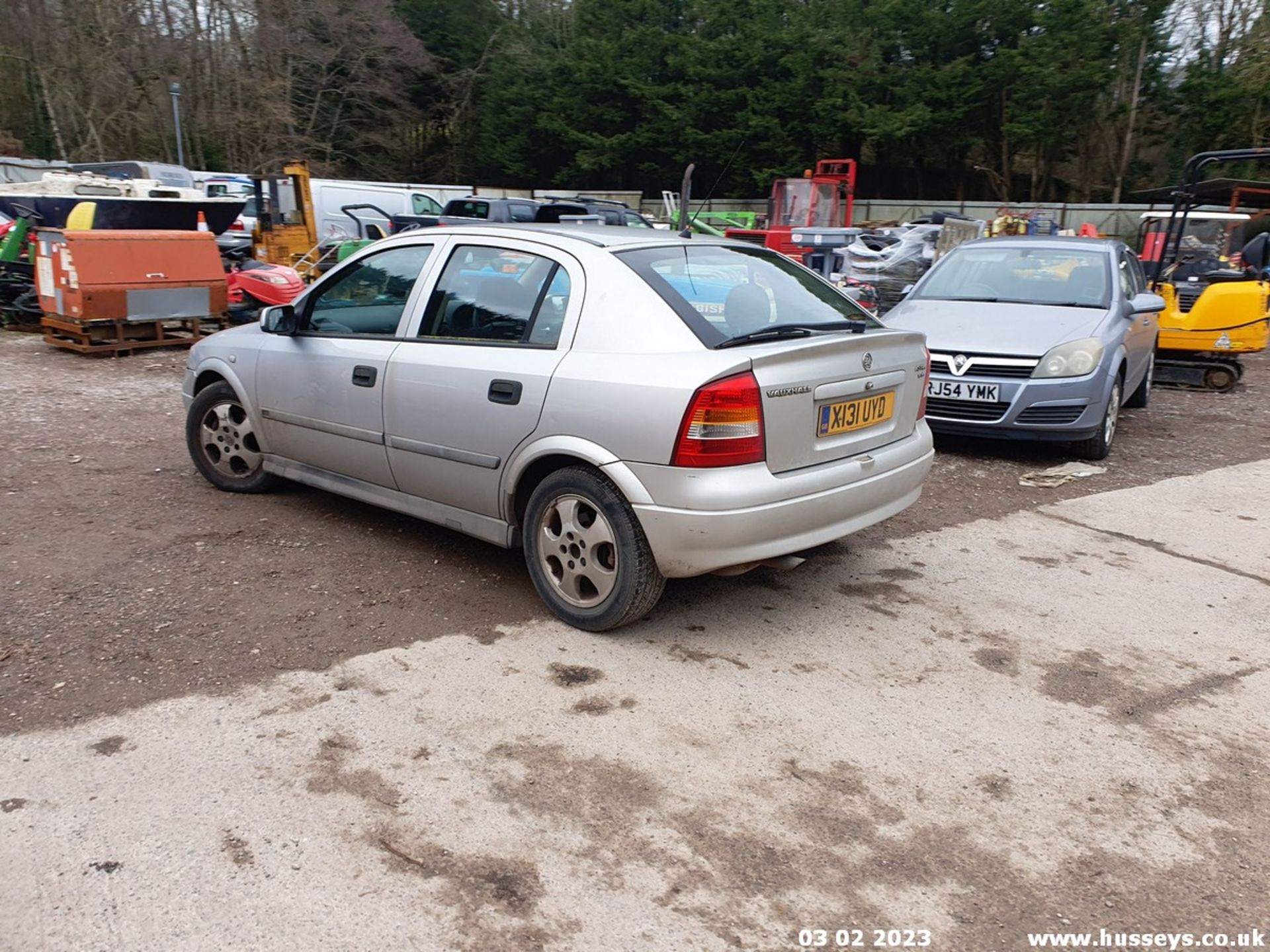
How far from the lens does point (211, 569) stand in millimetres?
4504

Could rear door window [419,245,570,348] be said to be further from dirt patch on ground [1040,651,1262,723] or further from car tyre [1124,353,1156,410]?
car tyre [1124,353,1156,410]

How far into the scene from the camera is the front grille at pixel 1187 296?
1111 centimetres

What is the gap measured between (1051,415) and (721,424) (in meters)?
4.24

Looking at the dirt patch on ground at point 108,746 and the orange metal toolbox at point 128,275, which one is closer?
the dirt patch on ground at point 108,746

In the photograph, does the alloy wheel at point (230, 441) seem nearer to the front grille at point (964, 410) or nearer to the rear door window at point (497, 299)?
the rear door window at point (497, 299)

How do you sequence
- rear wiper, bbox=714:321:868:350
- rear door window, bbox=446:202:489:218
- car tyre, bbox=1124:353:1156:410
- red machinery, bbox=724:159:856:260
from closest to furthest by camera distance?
1. rear wiper, bbox=714:321:868:350
2. car tyre, bbox=1124:353:1156:410
3. rear door window, bbox=446:202:489:218
4. red machinery, bbox=724:159:856:260

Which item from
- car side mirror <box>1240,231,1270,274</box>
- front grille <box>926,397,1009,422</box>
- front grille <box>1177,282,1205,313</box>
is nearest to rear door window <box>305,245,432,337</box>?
front grille <box>926,397,1009,422</box>

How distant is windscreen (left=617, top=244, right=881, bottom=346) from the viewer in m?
3.85

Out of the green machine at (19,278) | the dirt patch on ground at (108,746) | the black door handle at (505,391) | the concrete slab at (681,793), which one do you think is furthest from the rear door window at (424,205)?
the dirt patch on ground at (108,746)

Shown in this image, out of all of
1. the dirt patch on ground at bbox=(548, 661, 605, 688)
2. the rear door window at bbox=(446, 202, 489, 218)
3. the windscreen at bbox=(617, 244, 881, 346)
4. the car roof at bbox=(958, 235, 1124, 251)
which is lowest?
the dirt patch on ground at bbox=(548, 661, 605, 688)

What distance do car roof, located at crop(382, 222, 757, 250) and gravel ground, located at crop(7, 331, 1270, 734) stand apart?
1573 millimetres

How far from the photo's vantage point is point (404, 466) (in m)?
4.43

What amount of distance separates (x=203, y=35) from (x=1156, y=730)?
38.3 m

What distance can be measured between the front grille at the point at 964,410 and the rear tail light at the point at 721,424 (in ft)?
12.1
